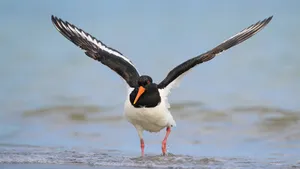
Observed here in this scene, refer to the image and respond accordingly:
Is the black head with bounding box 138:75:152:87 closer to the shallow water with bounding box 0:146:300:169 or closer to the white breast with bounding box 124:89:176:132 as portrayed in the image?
the white breast with bounding box 124:89:176:132

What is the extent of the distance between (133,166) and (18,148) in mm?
1937

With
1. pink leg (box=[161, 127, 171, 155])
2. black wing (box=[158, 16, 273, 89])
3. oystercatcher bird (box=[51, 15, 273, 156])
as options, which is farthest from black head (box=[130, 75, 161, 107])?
pink leg (box=[161, 127, 171, 155])

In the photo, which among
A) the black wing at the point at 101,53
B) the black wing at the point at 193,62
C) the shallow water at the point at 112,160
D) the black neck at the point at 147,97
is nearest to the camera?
the shallow water at the point at 112,160

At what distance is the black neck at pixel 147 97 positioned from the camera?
11023 millimetres

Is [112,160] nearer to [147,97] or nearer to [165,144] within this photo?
[147,97]

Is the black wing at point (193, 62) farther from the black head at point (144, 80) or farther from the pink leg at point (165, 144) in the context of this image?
the pink leg at point (165, 144)

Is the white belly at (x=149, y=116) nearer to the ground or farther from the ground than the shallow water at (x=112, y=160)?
farther from the ground

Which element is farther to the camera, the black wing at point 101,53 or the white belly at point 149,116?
the black wing at point 101,53

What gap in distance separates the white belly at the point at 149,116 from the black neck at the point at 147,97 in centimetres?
5

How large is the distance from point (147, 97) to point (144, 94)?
0.06 metres

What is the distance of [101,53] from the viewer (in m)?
12.4

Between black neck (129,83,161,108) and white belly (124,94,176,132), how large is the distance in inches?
2.0

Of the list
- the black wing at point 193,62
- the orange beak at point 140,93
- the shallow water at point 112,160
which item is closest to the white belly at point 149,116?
the orange beak at point 140,93

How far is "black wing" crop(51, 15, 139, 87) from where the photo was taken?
38.7ft
